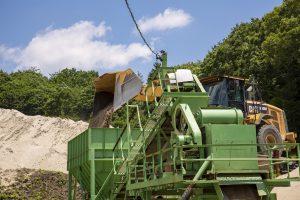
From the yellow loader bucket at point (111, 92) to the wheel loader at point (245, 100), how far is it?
392cm

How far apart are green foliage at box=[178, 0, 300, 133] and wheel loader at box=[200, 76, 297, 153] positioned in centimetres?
1361

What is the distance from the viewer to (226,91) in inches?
763

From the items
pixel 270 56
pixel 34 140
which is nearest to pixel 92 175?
pixel 270 56

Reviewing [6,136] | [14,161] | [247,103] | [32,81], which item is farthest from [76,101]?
[247,103]

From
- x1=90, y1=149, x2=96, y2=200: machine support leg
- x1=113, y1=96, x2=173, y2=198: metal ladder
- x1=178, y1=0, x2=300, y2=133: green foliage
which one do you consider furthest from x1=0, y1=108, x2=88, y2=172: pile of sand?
x1=113, y1=96, x2=173, y2=198: metal ladder

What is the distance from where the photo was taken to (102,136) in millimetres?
17406

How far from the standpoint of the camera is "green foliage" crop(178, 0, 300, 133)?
112 feet

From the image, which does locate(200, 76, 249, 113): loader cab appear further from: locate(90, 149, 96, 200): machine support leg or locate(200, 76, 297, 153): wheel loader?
locate(90, 149, 96, 200): machine support leg

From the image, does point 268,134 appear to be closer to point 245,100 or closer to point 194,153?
point 245,100

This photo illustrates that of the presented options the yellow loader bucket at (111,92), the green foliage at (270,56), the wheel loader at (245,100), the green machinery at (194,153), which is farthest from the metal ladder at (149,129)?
the green foliage at (270,56)

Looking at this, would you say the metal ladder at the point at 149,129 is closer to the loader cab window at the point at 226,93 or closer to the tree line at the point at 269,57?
the loader cab window at the point at 226,93

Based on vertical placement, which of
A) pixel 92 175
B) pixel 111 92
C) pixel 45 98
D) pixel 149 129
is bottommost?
pixel 92 175

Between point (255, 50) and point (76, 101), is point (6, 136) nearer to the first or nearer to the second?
point (76, 101)

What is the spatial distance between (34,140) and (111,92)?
2721 cm
